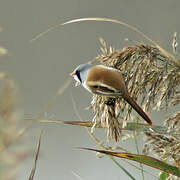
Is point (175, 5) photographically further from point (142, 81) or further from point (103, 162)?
point (142, 81)

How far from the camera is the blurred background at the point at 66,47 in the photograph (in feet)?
6.07

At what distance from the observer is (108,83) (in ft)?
1.64

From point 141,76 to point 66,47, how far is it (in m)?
1.46

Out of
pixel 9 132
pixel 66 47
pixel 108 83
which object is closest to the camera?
pixel 9 132

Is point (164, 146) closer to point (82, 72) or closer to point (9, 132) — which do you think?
point (82, 72)

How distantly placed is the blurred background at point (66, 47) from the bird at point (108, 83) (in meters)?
1.30

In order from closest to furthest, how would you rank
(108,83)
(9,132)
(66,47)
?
(9,132)
(108,83)
(66,47)

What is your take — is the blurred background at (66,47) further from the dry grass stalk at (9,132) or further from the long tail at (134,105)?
the dry grass stalk at (9,132)

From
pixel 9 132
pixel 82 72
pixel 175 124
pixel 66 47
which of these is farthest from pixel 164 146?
pixel 66 47

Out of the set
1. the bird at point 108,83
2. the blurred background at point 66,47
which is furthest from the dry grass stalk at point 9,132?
the blurred background at point 66,47

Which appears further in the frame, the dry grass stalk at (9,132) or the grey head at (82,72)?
the grey head at (82,72)

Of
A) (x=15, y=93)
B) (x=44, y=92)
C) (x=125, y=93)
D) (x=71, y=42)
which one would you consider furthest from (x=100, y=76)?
(x=71, y=42)

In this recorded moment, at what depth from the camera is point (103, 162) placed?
1974 mm

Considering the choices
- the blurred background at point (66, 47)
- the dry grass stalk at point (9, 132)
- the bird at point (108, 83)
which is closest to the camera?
the dry grass stalk at point (9, 132)
